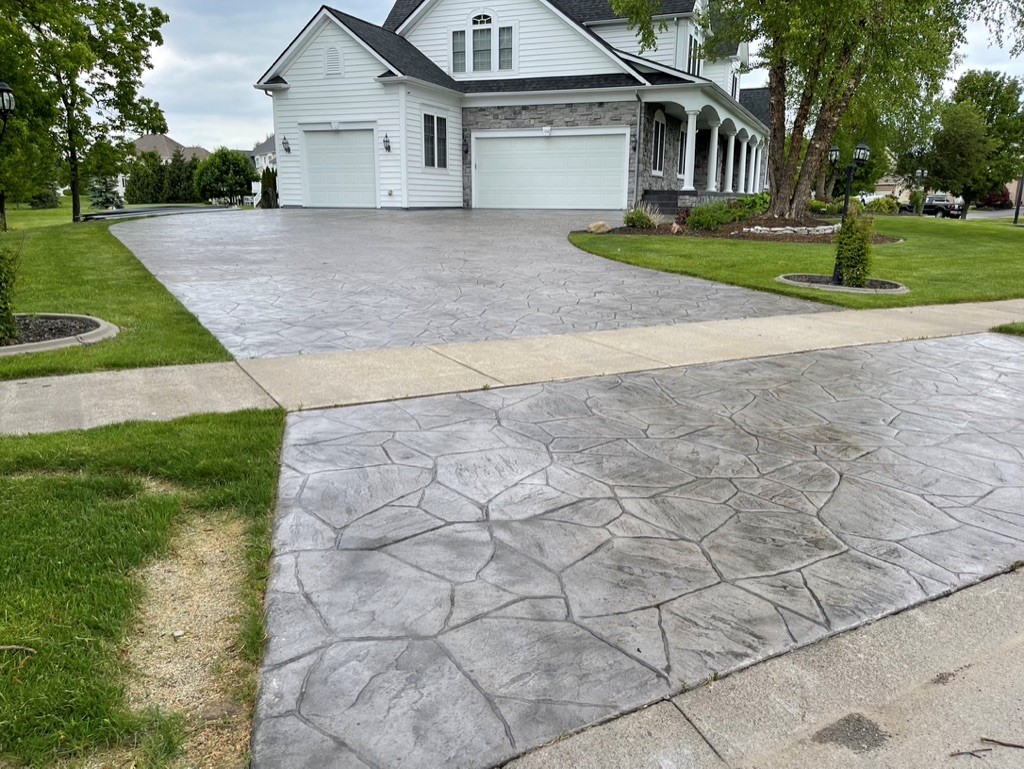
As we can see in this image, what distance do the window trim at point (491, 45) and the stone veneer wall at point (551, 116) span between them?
137 centimetres

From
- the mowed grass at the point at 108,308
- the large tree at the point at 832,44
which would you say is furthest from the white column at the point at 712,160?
the mowed grass at the point at 108,308

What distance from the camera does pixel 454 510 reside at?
3.37m

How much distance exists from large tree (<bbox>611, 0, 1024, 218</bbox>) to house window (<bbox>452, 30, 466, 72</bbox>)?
7.20 metres

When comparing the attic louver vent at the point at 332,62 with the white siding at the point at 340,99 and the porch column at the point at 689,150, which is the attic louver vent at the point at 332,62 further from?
the porch column at the point at 689,150

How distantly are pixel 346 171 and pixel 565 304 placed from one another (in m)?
18.3

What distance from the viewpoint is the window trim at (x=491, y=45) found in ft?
81.9

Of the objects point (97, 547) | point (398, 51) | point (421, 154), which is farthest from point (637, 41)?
point (97, 547)

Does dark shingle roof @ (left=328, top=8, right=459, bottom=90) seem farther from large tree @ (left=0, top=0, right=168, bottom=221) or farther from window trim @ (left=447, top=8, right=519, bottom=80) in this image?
large tree @ (left=0, top=0, right=168, bottom=221)

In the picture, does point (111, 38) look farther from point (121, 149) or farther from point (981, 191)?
point (981, 191)

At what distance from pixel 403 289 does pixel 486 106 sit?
1772cm

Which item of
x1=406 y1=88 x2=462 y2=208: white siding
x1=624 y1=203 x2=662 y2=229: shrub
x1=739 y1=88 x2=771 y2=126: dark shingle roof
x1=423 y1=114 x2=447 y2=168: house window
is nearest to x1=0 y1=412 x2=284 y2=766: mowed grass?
x1=624 y1=203 x2=662 y2=229: shrub

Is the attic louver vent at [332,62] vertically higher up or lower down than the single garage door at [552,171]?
higher up

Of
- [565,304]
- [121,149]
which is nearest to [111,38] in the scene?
[121,149]

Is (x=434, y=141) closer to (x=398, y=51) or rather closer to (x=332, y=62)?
(x=398, y=51)
